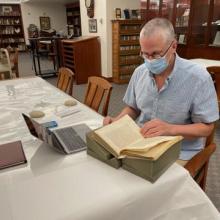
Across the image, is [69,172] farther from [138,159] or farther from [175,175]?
[175,175]

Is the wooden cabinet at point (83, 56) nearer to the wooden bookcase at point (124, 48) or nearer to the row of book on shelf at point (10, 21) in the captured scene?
the wooden bookcase at point (124, 48)

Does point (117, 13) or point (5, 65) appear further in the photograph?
point (117, 13)

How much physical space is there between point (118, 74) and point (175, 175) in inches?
159

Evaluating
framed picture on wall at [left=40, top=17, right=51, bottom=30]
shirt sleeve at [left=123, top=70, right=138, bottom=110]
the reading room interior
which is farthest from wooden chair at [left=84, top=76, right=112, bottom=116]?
framed picture on wall at [left=40, top=17, right=51, bottom=30]

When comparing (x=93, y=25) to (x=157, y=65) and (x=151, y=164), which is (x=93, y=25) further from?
(x=151, y=164)

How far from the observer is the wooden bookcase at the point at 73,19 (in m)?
8.98

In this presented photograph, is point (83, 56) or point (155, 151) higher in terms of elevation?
point (155, 151)

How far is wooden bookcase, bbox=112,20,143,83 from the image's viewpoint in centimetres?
448

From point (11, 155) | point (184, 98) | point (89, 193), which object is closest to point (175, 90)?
point (184, 98)

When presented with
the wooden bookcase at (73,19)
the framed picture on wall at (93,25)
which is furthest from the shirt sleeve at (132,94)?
the wooden bookcase at (73,19)

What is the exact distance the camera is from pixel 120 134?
2.94 ft

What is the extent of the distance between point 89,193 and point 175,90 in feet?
2.27

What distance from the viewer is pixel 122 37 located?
454cm

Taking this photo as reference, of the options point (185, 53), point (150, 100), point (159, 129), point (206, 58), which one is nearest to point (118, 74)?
point (185, 53)
